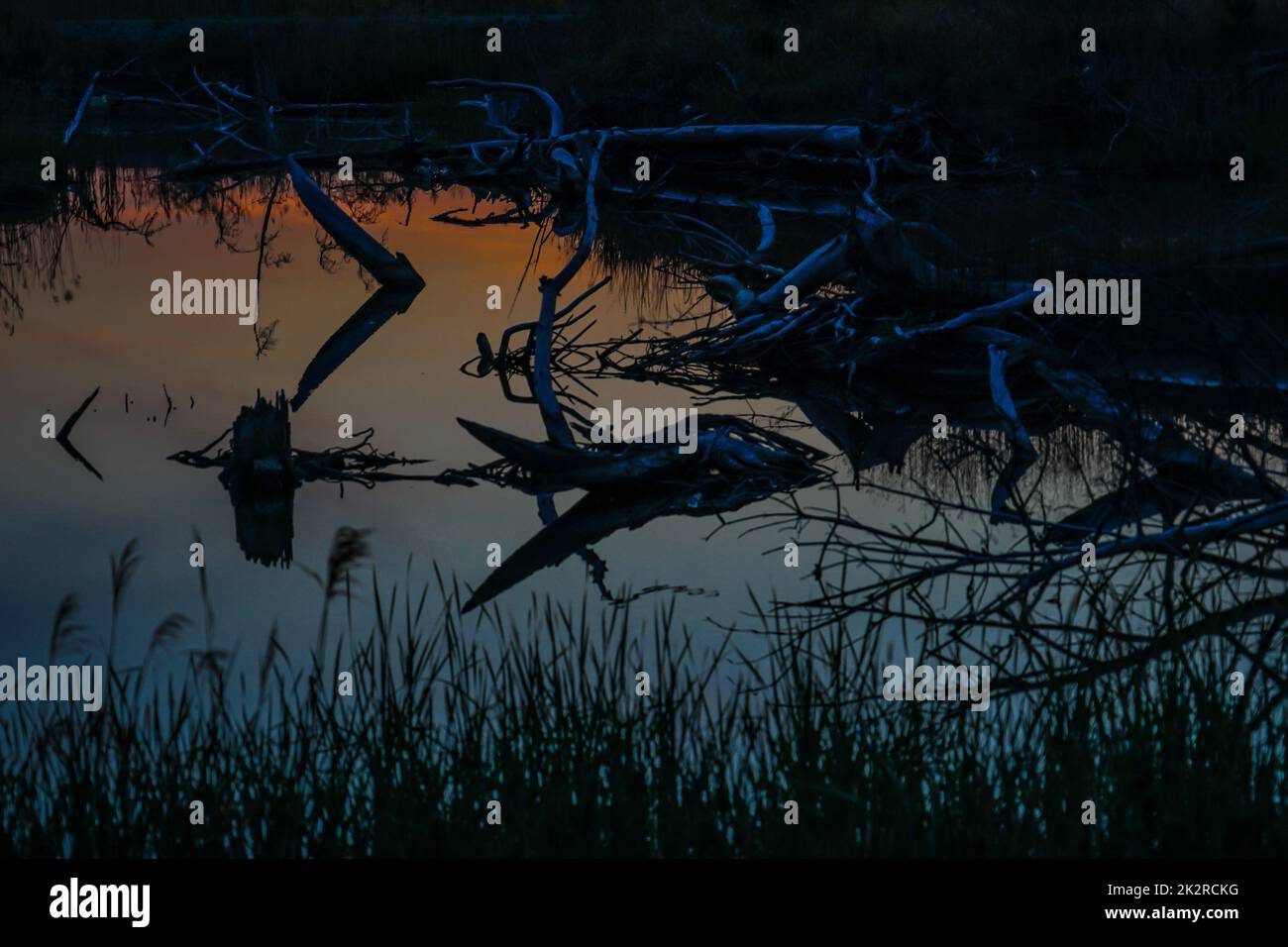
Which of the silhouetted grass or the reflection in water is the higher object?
the reflection in water

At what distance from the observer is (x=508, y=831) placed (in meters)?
3.61

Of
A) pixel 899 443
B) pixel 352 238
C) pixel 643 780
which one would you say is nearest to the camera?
pixel 643 780

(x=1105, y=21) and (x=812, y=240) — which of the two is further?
(x=1105, y=21)

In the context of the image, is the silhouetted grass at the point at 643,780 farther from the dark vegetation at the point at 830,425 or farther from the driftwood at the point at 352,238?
the driftwood at the point at 352,238

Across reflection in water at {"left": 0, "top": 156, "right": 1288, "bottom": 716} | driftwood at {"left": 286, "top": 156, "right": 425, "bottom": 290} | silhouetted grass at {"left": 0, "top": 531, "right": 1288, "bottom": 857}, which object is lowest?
silhouetted grass at {"left": 0, "top": 531, "right": 1288, "bottom": 857}

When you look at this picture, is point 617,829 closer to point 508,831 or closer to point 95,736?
point 508,831

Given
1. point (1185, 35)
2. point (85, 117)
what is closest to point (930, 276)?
point (1185, 35)

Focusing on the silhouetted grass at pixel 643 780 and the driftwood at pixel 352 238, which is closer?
the silhouetted grass at pixel 643 780

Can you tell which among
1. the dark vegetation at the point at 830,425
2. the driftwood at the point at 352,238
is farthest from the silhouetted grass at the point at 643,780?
the driftwood at the point at 352,238

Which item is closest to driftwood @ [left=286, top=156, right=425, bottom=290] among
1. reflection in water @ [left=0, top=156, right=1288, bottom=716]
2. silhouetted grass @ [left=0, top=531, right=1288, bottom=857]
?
reflection in water @ [left=0, top=156, right=1288, bottom=716]

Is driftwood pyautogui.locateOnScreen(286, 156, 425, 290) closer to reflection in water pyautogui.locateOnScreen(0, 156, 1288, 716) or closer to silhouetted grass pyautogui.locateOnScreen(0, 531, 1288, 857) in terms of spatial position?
reflection in water pyautogui.locateOnScreen(0, 156, 1288, 716)

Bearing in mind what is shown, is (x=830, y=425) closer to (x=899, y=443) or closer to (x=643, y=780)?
(x=899, y=443)

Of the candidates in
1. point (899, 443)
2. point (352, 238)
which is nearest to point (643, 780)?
point (899, 443)
